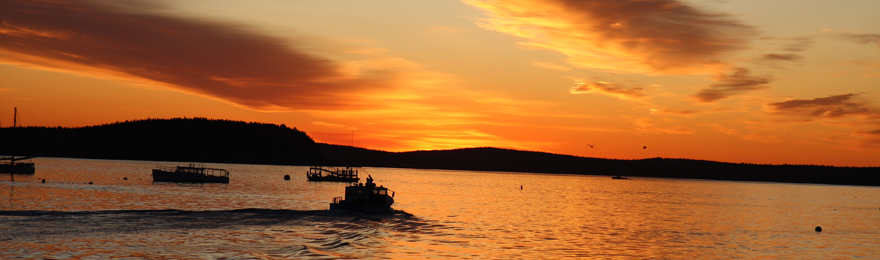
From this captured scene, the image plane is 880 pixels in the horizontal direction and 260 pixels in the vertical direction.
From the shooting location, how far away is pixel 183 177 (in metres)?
160

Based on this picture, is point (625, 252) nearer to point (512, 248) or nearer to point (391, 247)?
point (512, 248)

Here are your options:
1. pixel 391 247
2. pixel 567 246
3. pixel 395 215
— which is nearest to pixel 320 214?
pixel 395 215

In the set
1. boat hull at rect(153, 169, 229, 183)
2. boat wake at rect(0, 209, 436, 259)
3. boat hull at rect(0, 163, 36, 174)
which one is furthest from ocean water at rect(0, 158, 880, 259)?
boat hull at rect(0, 163, 36, 174)

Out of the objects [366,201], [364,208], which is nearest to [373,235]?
[364,208]

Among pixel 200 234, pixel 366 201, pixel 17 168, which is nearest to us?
pixel 200 234

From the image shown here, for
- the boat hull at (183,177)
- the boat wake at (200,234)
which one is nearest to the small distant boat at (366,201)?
the boat wake at (200,234)

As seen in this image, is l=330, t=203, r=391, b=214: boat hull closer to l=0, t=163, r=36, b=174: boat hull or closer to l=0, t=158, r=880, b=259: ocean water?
l=0, t=158, r=880, b=259: ocean water

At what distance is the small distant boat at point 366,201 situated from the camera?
76.4m

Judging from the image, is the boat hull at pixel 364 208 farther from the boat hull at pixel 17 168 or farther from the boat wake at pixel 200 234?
the boat hull at pixel 17 168

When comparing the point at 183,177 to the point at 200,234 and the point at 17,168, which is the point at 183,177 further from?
the point at 200,234

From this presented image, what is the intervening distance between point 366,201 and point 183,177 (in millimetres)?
100180

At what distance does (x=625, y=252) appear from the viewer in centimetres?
5278

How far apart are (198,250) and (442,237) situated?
2257 centimetres

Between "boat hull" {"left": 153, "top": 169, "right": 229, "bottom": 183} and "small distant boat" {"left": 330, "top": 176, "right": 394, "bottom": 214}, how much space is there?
91142 millimetres
